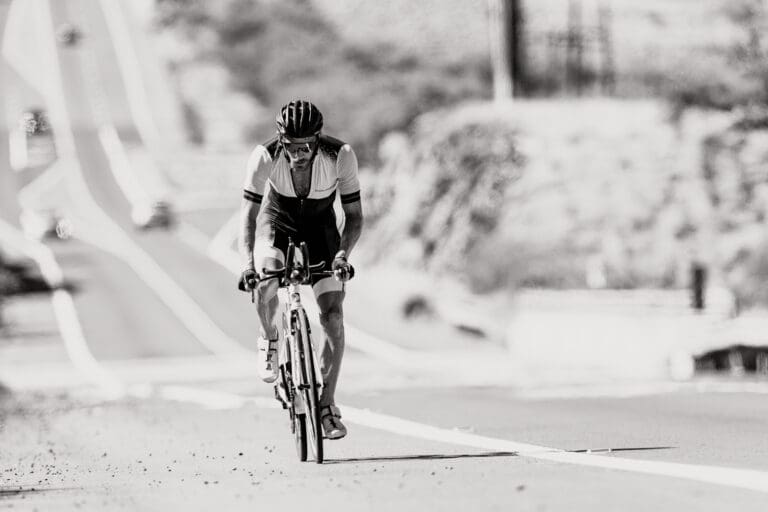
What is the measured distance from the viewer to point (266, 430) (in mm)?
13492

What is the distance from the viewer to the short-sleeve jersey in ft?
33.9

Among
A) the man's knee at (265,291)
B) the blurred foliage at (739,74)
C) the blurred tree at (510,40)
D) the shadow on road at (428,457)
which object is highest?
the blurred tree at (510,40)

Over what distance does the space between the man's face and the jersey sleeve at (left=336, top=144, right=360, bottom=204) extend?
23 cm

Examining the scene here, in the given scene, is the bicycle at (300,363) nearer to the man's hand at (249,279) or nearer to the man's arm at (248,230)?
the man's hand at (249,279)

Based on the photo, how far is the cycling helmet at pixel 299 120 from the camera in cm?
991

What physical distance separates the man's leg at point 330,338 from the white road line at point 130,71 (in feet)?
290

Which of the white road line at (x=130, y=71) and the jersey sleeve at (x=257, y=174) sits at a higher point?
the white road line at (x=130, y=71)

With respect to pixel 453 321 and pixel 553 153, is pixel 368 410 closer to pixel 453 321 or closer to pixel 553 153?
pixel 453 321

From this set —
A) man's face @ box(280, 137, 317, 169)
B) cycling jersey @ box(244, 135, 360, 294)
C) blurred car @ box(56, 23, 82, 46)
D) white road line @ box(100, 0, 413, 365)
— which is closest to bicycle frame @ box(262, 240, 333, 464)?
cycling jersey @ box(244, 135, 360, 294)

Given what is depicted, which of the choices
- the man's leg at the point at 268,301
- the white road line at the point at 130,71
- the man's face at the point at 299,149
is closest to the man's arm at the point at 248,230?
the man's leg at the point at 268,301

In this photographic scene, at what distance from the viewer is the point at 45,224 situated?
7719 centimetres

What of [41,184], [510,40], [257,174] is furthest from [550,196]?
[257,174]

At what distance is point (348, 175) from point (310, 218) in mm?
363

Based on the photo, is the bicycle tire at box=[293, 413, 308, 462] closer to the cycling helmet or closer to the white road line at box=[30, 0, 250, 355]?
the cycling helmet
